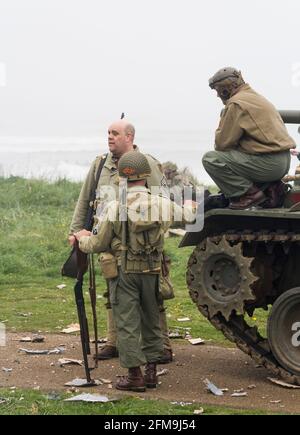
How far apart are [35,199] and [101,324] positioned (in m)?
8.18

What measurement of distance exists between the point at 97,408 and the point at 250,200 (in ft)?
7.81

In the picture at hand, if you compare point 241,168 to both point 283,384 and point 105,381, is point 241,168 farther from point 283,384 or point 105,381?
point 105,381

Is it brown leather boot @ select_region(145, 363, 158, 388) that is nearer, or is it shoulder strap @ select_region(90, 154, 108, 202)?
brown leather boot @ select_region(145, 363, 158, 388)

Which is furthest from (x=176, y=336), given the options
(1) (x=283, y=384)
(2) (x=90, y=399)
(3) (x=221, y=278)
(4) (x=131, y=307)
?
(2) (x=90, y=399)

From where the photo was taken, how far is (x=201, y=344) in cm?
1165

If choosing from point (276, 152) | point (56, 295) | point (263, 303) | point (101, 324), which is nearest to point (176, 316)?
point (101, 324)

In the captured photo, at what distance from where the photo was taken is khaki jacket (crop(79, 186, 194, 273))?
924cm

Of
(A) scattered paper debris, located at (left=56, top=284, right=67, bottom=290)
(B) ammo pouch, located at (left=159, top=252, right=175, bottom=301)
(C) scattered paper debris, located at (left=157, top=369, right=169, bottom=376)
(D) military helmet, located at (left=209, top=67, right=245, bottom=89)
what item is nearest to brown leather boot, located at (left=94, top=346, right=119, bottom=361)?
(C) scattered paper debris, located at (left=157, top=369, right=169, bottom=376)

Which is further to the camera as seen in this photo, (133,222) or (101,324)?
(101,324)

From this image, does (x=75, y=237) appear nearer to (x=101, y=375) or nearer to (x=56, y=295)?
(x=101, y=375)

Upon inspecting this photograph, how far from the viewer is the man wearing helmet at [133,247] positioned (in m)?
9.26

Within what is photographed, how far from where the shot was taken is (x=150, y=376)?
9.64 metres

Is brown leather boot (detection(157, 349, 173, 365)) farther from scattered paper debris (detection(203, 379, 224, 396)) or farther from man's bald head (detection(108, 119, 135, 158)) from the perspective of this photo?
man's bald head (detection(108, 119, 135, 158))

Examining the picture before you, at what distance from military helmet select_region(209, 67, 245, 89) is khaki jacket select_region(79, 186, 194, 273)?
1.32m
